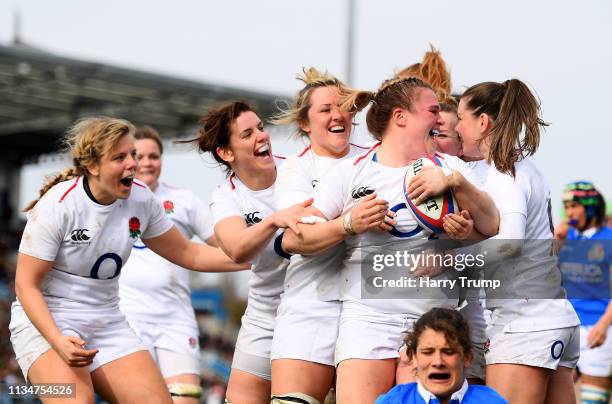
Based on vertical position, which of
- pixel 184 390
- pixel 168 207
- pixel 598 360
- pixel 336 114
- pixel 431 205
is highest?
pixel 336 114

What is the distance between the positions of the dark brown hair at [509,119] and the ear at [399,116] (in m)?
0.48

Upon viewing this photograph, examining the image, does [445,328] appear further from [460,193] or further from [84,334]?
[84,334]

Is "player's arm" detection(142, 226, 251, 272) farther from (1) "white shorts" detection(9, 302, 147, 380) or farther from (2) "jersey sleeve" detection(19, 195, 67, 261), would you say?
(2) "jersey sleeve" detection(19, 195, 67, 261)

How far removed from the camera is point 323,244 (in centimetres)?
535

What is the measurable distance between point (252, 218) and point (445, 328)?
69.1 inches

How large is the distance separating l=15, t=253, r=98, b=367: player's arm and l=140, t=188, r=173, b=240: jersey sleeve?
31.0 inches

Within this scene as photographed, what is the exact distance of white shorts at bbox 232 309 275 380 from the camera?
6500 mm

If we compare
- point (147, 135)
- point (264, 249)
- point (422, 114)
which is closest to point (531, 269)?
point (422, 114)

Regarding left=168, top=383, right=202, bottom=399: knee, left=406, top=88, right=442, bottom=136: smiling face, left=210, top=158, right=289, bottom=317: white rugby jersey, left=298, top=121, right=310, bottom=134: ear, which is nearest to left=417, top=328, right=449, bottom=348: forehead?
left=406, top=88, right=442, bottom=136: smiling face

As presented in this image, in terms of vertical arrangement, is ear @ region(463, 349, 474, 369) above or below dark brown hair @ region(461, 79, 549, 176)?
below

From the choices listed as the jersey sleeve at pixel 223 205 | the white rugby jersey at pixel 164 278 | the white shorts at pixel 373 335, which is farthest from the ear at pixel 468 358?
the white rugby jersey at pixel 164 278

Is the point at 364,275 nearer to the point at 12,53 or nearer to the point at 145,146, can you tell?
the point at 145,146

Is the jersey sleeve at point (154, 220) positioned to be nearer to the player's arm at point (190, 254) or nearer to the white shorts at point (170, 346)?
the player's arm at point (190, 254)

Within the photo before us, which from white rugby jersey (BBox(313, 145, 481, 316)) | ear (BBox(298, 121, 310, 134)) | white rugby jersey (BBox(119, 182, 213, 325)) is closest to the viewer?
white rugby jersey (BBox(313, 145, 481, 316))
